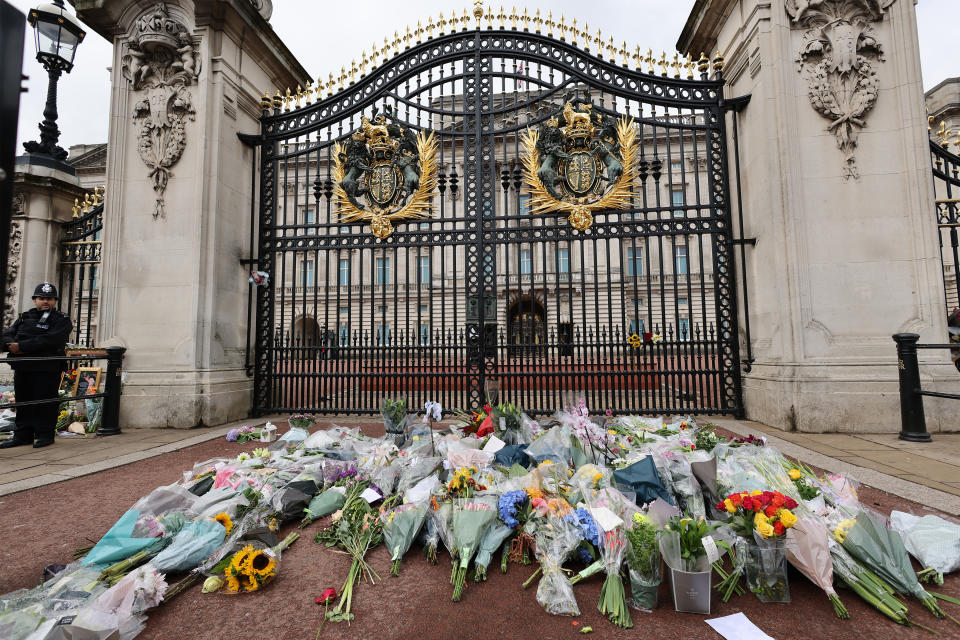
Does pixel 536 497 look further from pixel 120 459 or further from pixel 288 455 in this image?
pixel 120 459

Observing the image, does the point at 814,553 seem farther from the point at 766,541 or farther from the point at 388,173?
the point at 388,173

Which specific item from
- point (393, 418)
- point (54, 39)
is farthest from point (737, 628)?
point (54, 39)

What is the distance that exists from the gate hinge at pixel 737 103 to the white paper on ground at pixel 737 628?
7.22 metres

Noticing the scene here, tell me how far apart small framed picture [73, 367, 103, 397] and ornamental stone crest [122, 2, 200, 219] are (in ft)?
9.91

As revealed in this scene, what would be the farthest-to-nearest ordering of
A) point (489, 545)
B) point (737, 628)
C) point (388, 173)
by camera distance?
point (388, 173)
point (489, 545)
point (737, 628)

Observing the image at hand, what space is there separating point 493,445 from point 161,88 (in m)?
7.96

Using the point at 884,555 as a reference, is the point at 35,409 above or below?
above

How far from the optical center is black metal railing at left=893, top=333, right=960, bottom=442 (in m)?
5.09

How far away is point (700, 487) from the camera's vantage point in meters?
2.93

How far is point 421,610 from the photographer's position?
218 centimetres

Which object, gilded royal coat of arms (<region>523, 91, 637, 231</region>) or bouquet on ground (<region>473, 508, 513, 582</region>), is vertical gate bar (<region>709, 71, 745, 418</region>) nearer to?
gilded royal coat of arms (<region>523, 91, 637, 231</region>)

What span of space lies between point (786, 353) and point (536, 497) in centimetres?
488

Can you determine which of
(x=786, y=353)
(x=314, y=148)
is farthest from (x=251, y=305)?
(x=786, y=353)

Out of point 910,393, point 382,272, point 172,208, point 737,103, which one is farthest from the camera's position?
point 382,272
